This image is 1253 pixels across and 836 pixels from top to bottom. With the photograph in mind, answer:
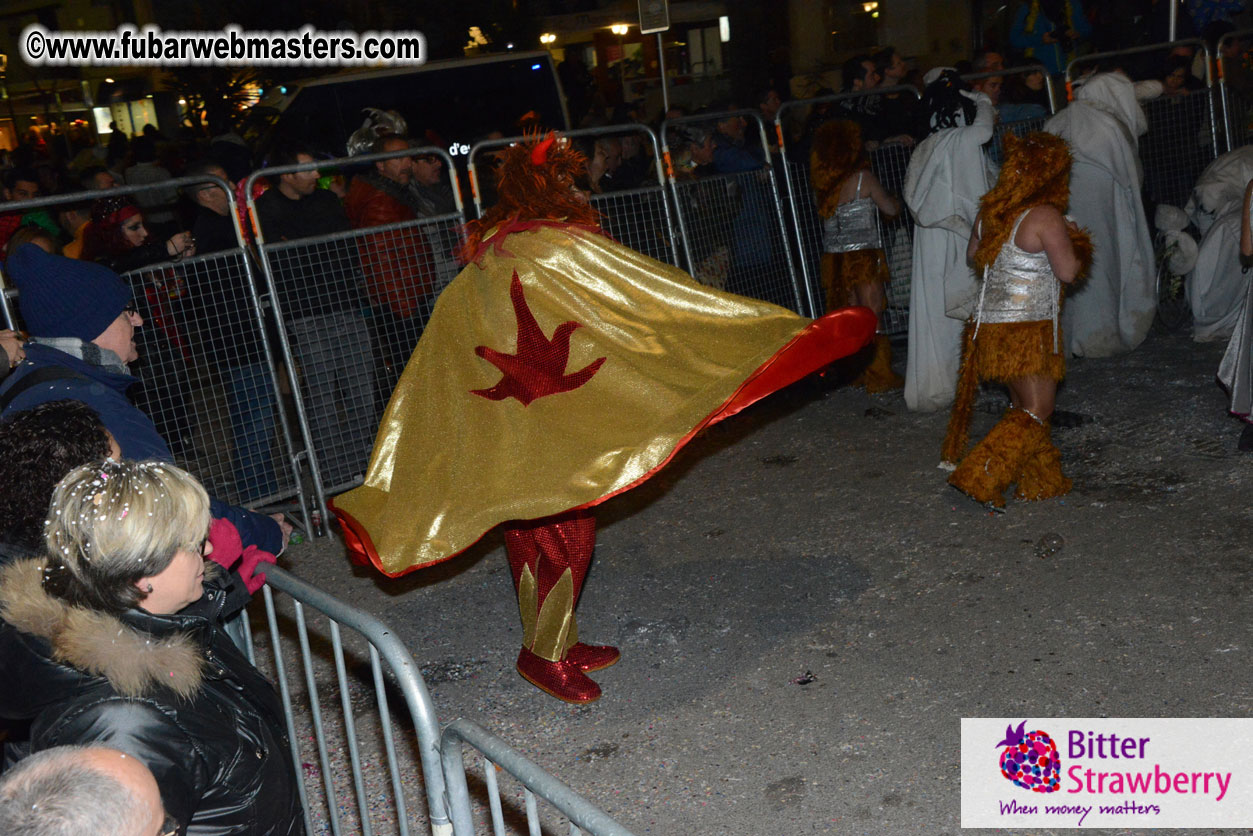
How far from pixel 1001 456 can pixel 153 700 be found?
4.57 metres

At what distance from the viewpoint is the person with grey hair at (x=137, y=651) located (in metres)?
1.97

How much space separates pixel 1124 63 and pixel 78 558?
35.5 feet

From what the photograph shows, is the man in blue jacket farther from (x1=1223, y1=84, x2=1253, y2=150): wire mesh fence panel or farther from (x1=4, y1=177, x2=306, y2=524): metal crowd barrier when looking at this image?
(x1=1223, y1=84, x2=1253, y2=150): wire mesh fence panel

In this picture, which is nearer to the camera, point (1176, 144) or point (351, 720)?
point (351, 720)

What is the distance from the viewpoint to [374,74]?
11.3 meters

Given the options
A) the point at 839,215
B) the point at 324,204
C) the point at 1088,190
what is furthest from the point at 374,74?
the point at 1088,190

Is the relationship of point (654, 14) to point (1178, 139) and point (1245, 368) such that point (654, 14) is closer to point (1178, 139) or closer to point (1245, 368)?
point (1178, 139)

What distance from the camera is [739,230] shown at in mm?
8070

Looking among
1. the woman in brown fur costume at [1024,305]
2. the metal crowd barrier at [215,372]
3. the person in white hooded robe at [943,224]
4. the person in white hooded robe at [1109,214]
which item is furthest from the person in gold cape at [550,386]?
the person in white hooded robe at [1109,214]

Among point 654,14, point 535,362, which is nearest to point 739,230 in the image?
point 535,362

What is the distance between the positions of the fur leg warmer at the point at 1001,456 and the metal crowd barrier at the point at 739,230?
8.88ft

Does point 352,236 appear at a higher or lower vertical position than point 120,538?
higher

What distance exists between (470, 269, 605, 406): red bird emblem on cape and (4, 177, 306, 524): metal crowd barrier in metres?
2.58

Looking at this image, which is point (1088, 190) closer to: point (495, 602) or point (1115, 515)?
point (1115, 515)
